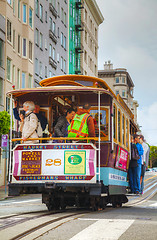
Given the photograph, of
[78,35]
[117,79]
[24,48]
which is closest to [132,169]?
[24,48]

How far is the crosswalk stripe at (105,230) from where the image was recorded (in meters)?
7.14

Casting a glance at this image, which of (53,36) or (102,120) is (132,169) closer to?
(102,120)

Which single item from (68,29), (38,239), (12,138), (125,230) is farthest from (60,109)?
(68,29)

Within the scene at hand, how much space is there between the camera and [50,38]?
169ft

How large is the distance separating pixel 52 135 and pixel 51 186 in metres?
1.39

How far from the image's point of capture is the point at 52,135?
11891 millimetres

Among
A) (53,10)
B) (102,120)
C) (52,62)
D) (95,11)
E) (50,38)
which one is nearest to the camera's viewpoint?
(102,120)

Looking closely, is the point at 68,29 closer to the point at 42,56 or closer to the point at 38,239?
the point at 42,56

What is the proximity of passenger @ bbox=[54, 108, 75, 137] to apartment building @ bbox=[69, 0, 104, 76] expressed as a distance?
50.1 m

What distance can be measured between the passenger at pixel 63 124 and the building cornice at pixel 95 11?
2295 inches

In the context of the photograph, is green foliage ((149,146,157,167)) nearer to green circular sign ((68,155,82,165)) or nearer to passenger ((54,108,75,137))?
passenger ((54,108,75,137))

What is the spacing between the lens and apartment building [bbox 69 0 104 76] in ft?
207

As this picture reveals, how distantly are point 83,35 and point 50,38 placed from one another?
16.0 metres

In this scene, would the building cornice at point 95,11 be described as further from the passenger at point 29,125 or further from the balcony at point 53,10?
the passenger at point 29,125
